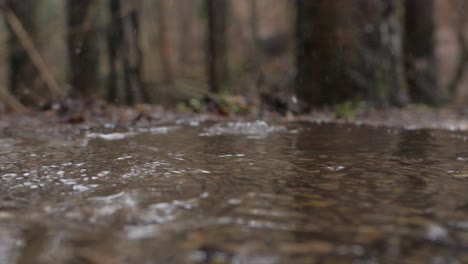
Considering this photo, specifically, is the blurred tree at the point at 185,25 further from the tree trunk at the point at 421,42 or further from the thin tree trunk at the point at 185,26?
the tree trunk at the point at 421,42

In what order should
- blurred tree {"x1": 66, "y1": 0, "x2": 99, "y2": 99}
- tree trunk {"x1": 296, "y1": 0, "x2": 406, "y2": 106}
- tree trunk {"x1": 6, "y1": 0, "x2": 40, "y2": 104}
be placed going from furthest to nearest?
tree trunk {"x1": 6, "y1": 0, "x2": 40, "y2": 104} → blurred tree {"x1": 66, "y1": 0, "x2": 99, "y2": 99} → tree trunk {"x1": 296, "y1": 0, "x2": 406, "y2": 106}

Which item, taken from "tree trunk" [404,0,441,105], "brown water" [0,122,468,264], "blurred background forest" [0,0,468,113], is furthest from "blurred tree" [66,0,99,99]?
"brown water" [0,122,468,264]

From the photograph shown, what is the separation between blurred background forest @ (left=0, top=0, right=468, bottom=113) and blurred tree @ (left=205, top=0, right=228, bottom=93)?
3cm

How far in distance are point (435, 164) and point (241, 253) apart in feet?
4.11

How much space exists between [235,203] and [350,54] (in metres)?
3.89

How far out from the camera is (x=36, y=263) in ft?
3.51

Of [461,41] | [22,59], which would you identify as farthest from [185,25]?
[22,59]

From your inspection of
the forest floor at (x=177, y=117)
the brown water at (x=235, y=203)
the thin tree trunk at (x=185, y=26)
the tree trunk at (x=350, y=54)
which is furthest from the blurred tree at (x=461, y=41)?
the brown water at (x=235, y=203)

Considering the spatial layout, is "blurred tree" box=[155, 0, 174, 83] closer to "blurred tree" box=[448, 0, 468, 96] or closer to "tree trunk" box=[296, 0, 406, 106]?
"tree trunk" box=[296, 0, 406, 106]

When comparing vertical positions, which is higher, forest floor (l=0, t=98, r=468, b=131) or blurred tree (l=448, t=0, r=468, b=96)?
blurred tree (l=448, t=0, r=468, b=96)

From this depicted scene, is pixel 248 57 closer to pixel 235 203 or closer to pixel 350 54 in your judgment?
pixel 350 54

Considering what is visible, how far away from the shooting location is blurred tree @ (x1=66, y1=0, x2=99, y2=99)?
25.4ft

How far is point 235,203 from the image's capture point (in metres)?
1.47

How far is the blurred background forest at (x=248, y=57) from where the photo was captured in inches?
200
